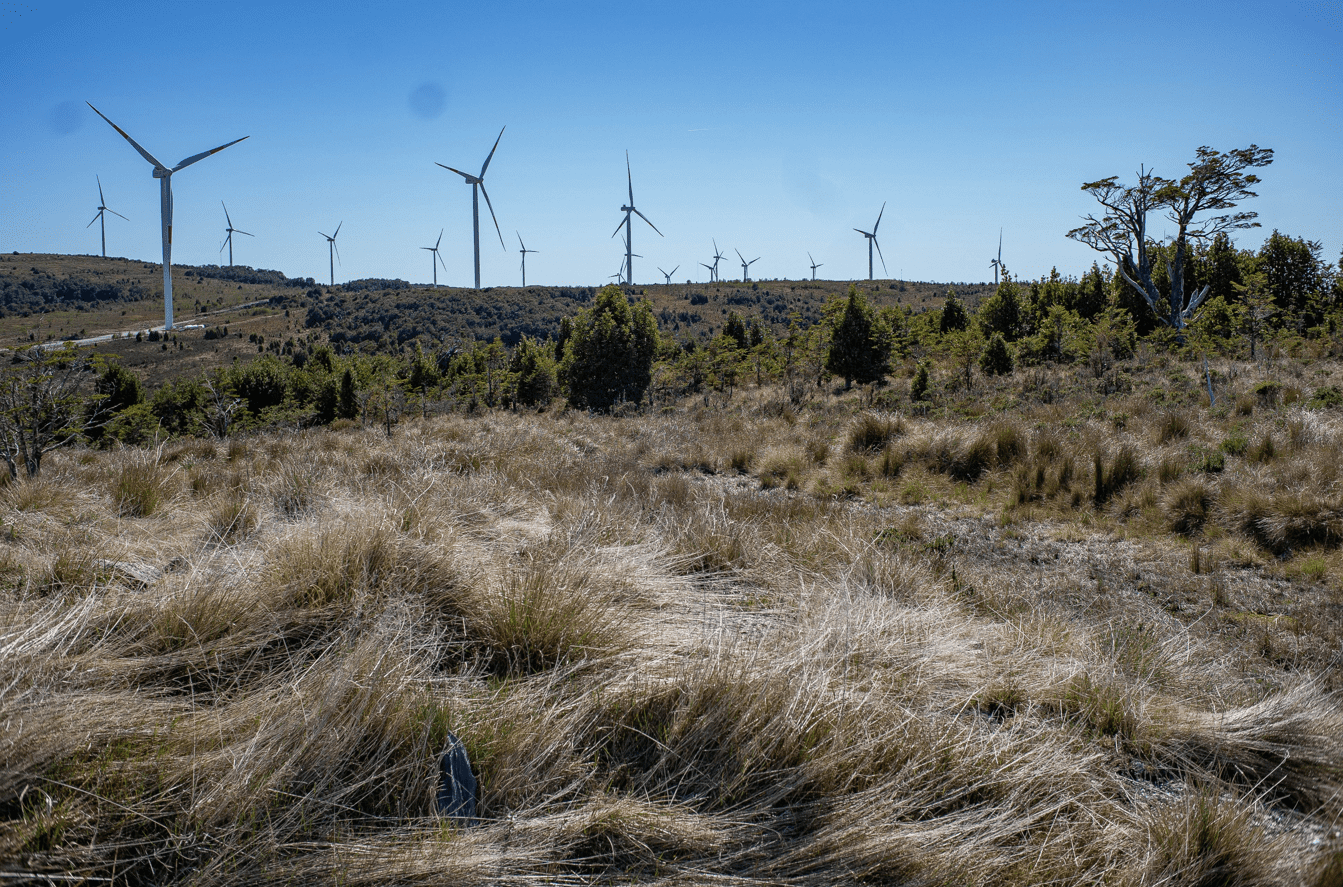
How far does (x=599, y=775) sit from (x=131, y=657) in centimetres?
204

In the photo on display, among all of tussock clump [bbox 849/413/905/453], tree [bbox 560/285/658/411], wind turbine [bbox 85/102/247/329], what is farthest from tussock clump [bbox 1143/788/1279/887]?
wind turbine [bbox 85/102/247/329]

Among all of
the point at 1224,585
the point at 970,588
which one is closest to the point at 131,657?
the point at 970,588

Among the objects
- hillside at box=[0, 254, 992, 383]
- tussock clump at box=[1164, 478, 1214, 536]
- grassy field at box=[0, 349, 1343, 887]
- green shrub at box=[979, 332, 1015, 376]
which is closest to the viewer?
grassy field at box=[0, 349, 1343, 887]

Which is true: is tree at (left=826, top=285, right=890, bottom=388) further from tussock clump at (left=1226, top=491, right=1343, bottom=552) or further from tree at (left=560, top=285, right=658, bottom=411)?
tussock clump at (left=1226, top=491, right=1343, bottom=552)

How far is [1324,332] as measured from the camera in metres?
19.9

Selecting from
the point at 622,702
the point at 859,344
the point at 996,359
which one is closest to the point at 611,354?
the point at 859,344

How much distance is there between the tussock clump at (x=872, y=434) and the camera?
39.5 ft

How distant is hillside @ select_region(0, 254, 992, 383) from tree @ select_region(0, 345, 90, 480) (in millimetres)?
61598

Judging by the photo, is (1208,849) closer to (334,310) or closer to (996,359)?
(996,359)

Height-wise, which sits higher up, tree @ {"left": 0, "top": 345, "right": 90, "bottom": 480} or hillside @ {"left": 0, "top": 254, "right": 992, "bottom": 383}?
hillside @ {"left": 0, "top": 254, "right": 992, "bottom": 383}

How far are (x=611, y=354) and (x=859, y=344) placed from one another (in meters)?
12.6

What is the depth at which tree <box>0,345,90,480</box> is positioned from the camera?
29.6ft

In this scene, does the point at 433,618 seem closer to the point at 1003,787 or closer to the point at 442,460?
the point at 1003,787

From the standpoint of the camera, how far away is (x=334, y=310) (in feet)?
353
